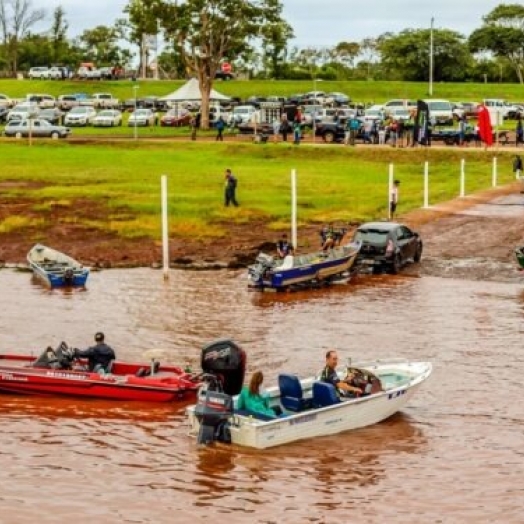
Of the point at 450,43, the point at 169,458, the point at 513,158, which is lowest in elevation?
the point at 169,458

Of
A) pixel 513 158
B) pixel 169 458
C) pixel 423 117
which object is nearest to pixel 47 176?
pixel 423 117

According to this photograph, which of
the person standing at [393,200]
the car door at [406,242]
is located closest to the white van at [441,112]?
the person standing at [393,200]

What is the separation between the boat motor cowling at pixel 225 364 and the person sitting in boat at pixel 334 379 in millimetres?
1423

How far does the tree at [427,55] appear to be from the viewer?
400 feet

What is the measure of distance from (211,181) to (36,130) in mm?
23546

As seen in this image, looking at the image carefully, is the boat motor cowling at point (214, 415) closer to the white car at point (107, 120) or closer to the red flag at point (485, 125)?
the red flag at point (485, 125)

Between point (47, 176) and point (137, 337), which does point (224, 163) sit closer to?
point (47, 176)

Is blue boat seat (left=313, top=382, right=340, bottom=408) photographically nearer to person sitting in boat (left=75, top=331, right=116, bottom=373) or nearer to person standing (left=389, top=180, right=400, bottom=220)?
person sitting in boat (left=75, top=331, right=116, bottom=373)

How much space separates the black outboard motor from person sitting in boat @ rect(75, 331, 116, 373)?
10.7 feet

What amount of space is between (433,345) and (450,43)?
96.5m

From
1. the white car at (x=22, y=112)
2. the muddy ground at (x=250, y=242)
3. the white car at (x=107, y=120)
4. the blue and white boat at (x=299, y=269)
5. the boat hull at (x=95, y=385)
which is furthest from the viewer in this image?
the white car at (x=107, y=120)

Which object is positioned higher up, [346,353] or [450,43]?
[450,43]

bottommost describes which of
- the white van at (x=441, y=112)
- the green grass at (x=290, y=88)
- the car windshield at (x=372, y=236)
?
the car windshield at (x=372, y=236)

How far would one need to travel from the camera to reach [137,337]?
98.0 feet
